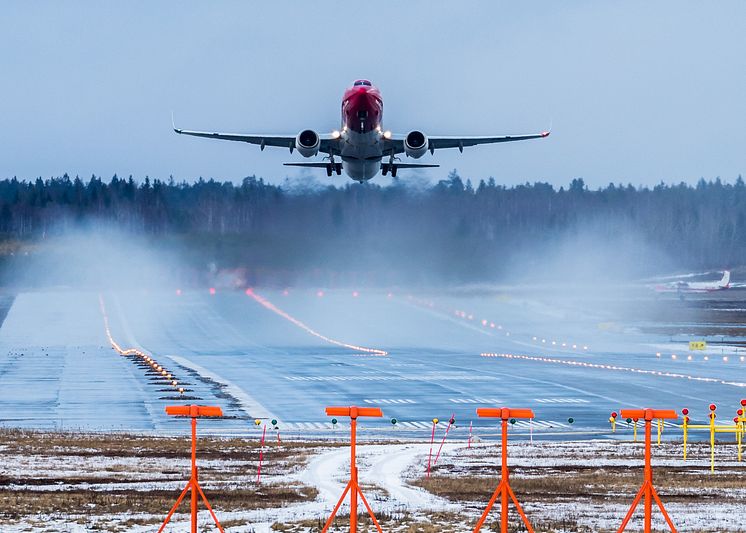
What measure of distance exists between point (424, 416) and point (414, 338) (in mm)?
65864

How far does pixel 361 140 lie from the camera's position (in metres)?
60.6

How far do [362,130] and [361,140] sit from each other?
127 centimetres

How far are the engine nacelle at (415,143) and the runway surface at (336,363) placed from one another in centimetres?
1256

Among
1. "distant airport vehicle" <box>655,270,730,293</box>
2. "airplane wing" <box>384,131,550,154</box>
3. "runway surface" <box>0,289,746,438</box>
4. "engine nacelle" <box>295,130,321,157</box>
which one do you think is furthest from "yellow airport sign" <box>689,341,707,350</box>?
"distant airport vehicle" <box>655,270,730,293</box>

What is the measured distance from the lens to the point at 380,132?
60906mm

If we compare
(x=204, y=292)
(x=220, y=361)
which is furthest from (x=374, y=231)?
(x=220, y=361)

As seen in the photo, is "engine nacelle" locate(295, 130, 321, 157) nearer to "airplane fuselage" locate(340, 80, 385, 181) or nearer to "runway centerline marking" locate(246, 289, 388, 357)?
"airplane fuselage" locate(340, 80, 385, 181)

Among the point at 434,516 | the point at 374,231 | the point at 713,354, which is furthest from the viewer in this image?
the point at 374,231

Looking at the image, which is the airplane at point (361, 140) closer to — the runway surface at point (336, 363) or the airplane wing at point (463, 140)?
the airplane wing at point (463, 140)

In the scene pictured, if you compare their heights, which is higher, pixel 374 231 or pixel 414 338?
pixel 374 231

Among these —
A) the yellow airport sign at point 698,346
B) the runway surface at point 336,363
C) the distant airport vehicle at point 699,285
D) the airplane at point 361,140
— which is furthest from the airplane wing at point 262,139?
the distant airport vehicle at point 699,285

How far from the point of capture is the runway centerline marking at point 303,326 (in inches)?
4456

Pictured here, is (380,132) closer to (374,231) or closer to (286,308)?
(374,231)

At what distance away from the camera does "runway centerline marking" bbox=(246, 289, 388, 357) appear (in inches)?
4456
